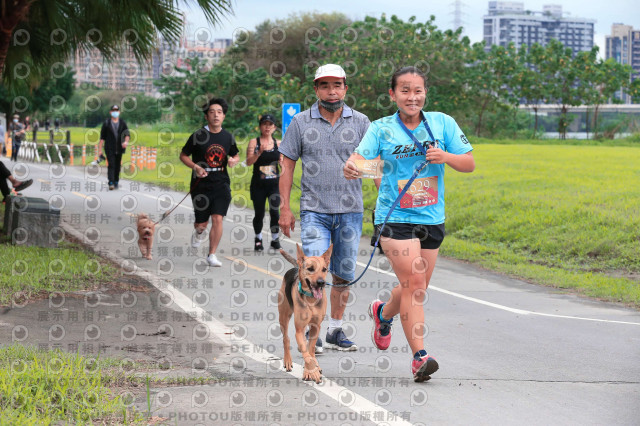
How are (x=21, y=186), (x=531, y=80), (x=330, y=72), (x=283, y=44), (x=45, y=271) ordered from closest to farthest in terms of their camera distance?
1. (x=330, y=72)
2. (x=45, y=271)
3. (x=21, y=186)
4. (x=531, y=80)
5. (x=283, y=44)

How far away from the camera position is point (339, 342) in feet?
22.6

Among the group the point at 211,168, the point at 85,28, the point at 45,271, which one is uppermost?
the point at 85,28

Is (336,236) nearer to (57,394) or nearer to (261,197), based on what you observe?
(57,394)

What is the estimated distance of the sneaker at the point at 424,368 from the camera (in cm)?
572

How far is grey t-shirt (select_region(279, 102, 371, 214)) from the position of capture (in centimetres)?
655

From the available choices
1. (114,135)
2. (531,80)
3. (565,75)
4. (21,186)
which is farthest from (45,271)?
(565,75)

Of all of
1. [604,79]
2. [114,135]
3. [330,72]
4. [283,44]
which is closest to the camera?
[330,72]

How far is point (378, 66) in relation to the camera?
113 ft

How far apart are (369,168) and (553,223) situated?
10.3 meters

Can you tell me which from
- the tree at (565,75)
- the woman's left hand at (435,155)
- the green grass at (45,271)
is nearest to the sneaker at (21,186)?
the green grass at (45,271)

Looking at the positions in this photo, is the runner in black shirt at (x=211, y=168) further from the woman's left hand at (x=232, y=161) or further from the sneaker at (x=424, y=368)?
the sneaker at (x=424, y=368)

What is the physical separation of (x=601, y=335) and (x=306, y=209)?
3.15 metres

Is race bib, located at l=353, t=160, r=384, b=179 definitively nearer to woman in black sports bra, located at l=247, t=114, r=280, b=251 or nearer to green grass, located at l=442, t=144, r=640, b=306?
green grass, located at l=442, t=144, r=640, b=306

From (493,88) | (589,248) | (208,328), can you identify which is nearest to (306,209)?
(208,328)
